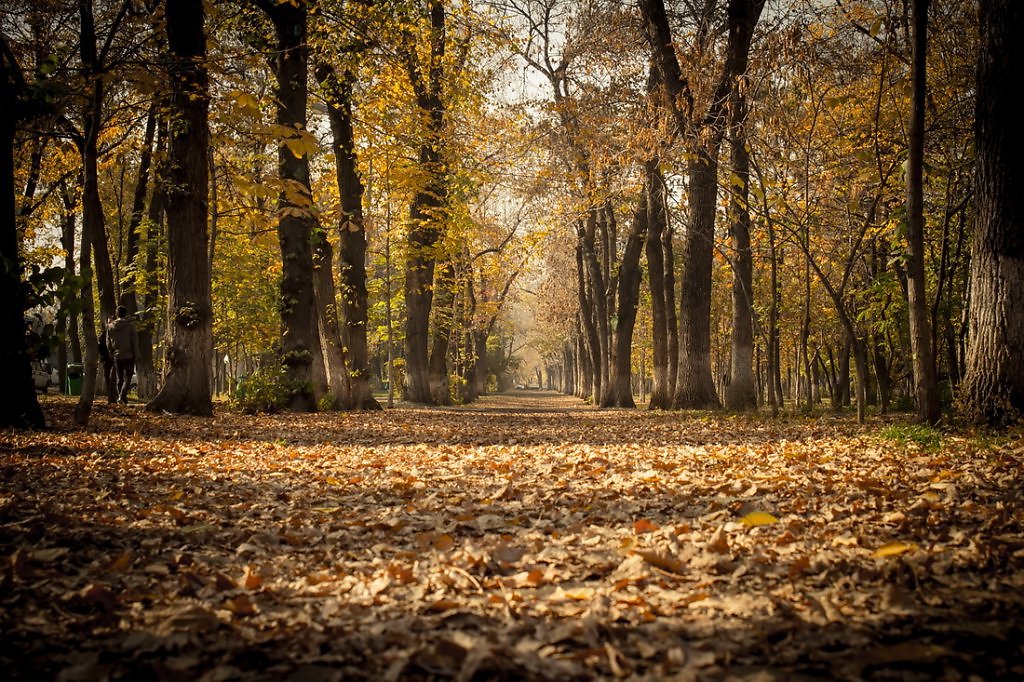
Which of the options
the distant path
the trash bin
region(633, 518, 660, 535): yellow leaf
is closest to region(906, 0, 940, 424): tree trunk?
region(633, 518, 660, 535): yellow leaf

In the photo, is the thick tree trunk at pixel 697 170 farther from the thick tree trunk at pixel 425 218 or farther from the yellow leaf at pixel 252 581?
the yellow leaf at pixel 252 581

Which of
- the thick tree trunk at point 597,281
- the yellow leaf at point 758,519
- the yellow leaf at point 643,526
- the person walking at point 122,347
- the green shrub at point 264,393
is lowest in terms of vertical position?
the yellow leaf at point 643,526

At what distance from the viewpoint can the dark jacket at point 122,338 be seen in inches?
539

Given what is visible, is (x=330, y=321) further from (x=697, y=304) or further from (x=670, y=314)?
(x=670, y=314)

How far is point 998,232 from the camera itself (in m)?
6.02

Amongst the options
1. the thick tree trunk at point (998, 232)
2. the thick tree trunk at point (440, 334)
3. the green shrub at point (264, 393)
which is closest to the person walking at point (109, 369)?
the green shrub at point (264, 393)

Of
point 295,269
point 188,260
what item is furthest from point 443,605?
point 295,269

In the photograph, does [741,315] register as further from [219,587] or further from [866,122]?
[219,587]

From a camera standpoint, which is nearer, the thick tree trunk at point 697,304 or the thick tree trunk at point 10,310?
the thick tree trunk at point 10,310

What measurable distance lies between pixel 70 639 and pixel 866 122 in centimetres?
1252

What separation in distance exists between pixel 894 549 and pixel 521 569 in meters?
1.77

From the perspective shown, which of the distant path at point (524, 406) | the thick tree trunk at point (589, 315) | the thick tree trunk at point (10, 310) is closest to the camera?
the thick tree trunk at point (10, 310)

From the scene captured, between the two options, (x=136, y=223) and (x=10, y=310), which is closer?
(x=10, y=310)

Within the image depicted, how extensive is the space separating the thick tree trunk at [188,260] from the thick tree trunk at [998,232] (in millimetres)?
10516
